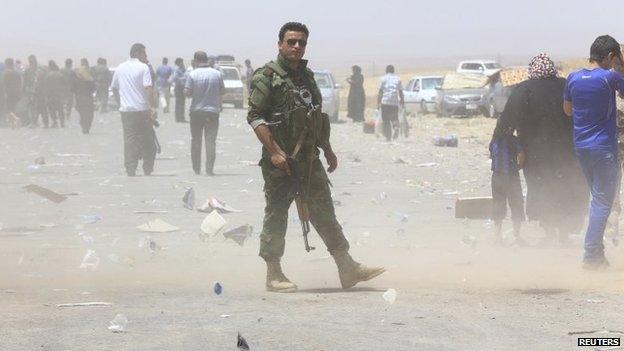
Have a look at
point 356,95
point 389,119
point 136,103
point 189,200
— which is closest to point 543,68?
point 189,200

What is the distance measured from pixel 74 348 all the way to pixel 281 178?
2.18 meters

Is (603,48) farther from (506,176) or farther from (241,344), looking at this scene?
(241,344)

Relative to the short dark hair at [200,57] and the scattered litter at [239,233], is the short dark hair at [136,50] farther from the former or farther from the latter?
the scattered litter at [239,233]

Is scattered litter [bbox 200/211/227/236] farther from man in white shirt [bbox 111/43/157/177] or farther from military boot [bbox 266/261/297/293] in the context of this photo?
man in white shirt [bbox 111/43/157/177]

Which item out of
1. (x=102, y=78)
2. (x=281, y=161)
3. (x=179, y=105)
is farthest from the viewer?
(x=102, y=78)

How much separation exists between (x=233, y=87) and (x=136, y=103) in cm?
2925

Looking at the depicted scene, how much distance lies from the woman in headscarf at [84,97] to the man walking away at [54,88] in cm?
218

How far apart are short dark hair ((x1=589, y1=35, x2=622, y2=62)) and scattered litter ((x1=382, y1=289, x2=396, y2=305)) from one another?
7.96 ft

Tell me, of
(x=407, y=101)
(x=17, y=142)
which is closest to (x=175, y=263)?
(x=17, y=142)

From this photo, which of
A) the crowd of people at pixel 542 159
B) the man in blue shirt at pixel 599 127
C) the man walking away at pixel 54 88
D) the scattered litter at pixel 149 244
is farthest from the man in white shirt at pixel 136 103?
the man walking away at pixel 54 88

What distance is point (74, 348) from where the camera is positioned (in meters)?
6.16

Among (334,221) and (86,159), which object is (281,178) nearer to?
(334,221)

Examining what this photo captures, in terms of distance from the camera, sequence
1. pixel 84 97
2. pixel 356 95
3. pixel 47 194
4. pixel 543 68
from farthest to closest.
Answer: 1. pixel 356 95
2. pixel 84 97
3. pixel 47 194
4. pixel 543 68

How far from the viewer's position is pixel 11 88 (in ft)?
111
